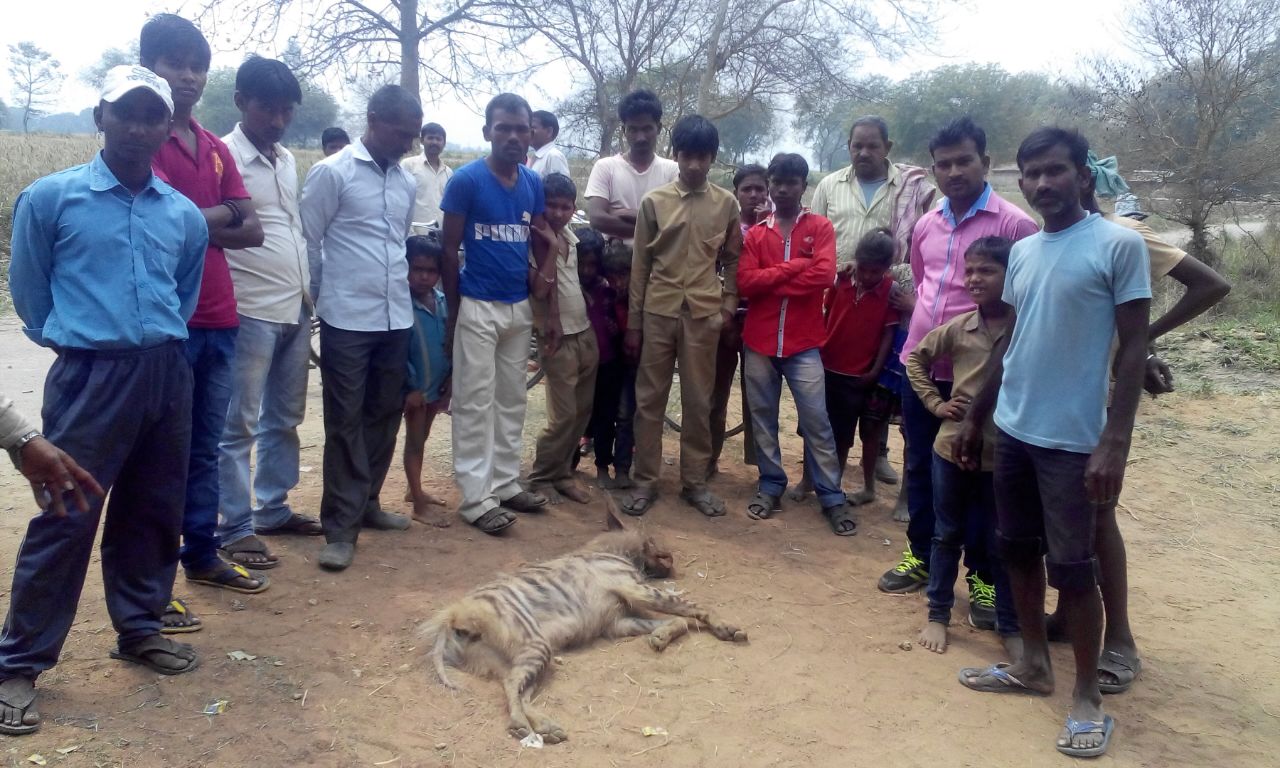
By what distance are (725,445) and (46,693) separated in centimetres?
485

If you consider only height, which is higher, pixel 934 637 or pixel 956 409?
pixel 956 409

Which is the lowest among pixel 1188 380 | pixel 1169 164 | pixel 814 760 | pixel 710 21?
pixel 814 760

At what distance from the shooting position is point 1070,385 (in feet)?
9.98

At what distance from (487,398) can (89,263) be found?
2.29m

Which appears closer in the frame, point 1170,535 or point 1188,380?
point 1170,535

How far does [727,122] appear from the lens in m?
28.2

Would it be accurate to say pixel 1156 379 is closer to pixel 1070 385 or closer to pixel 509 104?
pixel 1070 385

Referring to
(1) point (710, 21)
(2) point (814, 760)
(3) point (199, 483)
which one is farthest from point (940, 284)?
(1) point (710, 21)

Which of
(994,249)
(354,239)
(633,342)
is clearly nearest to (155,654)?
(354,239)

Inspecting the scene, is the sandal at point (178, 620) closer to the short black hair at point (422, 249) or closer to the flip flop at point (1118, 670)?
the short black hair at point (422, 249)

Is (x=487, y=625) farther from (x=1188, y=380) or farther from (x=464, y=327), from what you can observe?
(x=1188, y=380)

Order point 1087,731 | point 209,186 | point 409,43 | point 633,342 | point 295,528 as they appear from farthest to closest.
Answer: point 409,43
point 633,342
point 295,528
point 209,186
point 1087,731

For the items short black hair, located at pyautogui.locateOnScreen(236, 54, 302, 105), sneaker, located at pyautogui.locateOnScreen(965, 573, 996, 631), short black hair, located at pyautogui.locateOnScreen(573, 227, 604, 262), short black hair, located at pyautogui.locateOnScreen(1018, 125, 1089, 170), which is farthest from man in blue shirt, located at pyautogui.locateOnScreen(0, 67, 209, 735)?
sneaker, located at pyautogui.locateOnScreen(965, 573, 996, 631)

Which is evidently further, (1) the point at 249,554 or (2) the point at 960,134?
(1) the point at 249,554
